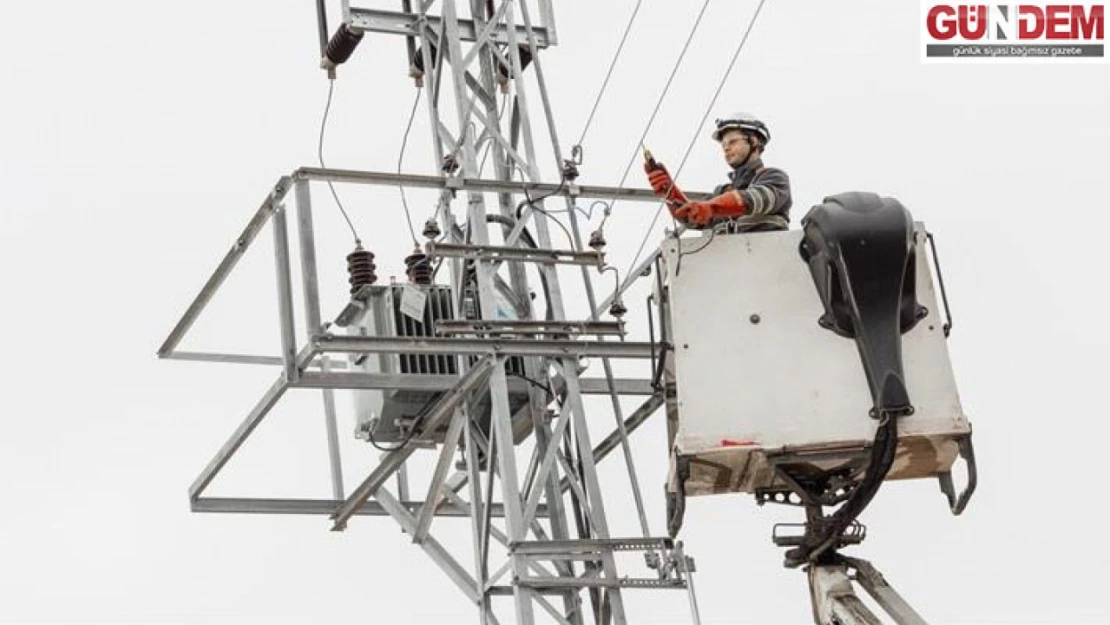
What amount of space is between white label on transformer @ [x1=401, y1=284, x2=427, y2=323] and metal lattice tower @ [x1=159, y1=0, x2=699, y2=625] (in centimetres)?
26

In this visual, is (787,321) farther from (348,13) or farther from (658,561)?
(348,13)

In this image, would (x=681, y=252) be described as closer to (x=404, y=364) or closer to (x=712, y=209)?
(x=712, y=209)

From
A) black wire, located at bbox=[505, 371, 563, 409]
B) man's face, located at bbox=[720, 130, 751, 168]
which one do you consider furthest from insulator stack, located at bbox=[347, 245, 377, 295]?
man's face, located at bbox=[720, 130, 751, 168]

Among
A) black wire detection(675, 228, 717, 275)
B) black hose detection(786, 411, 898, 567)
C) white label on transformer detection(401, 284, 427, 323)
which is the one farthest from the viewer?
white label on transformer detection(401, 284, 427, 323)

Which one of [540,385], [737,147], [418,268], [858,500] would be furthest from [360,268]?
[858,500]

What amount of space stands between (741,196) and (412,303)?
11.9ft

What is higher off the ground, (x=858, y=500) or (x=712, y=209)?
(x=712, y=209)

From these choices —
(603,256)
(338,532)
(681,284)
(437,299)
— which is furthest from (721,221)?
(338,532)

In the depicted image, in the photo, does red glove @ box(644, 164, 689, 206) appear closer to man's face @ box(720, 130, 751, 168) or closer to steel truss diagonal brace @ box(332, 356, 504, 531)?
man's face @ box(720, 130, 751, 168)

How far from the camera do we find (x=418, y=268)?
70.5ft

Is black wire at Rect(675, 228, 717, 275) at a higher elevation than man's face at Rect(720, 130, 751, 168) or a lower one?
lower

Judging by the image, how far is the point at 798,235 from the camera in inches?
695

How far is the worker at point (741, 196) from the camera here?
18.1 metres

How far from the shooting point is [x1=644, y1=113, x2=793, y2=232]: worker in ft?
59.5
